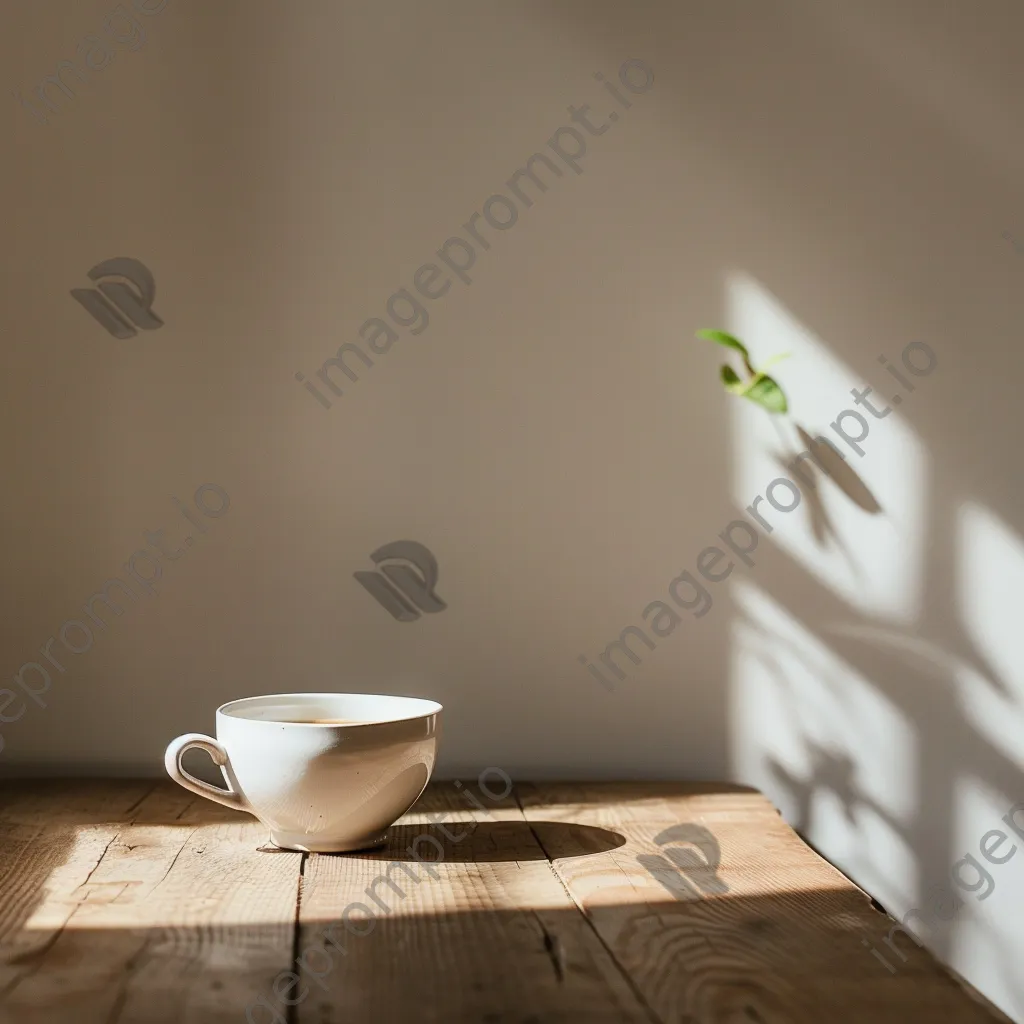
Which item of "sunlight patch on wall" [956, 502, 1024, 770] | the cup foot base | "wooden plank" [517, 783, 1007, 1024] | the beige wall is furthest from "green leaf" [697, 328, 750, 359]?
the cup foot base

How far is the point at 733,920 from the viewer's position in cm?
80

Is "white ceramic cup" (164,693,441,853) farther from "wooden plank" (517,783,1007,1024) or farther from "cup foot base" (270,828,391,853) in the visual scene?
"wooden plank" (517,783,1007,1024)

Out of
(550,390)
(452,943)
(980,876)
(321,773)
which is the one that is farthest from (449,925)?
(980,876)

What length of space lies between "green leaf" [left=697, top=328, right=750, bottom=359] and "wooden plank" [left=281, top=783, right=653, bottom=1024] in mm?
610

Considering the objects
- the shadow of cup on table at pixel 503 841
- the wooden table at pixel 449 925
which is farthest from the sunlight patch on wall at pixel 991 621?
the shadow of cup on table at pixel 503 841

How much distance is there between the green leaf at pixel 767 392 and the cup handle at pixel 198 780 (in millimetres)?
749

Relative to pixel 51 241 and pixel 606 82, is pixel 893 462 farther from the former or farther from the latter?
pixel 51 241

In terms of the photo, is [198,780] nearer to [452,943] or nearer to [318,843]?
[318,843]

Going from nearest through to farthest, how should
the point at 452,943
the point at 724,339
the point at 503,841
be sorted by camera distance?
1. the point at 452,943
2. the point at 503,841
3. the point at 724,339

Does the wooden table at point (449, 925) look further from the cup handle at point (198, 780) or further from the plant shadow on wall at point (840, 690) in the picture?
the plant shadow on wall at point (840, 690)

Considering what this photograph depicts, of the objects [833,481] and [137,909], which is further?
[833,481]

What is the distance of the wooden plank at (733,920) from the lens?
2.13 feet

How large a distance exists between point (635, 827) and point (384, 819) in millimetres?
268

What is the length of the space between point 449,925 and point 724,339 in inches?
30.7
